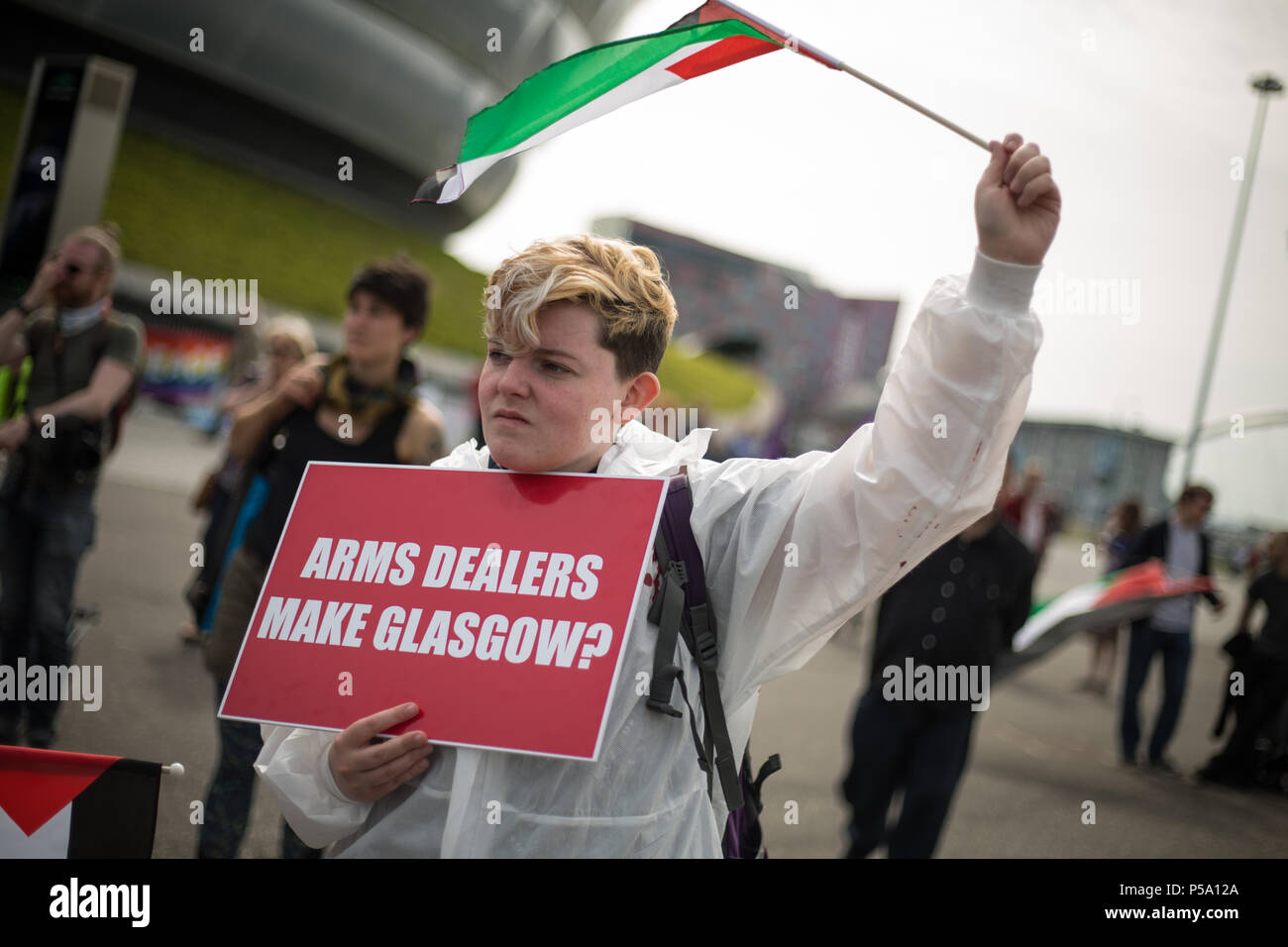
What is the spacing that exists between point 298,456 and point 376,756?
6.47ft

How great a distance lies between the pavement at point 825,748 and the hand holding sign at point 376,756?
141 cm

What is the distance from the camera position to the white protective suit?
149 centimetres

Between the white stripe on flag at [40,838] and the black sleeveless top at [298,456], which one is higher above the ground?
the black sleeveless top at [298,456]

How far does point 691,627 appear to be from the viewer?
1.68 metres

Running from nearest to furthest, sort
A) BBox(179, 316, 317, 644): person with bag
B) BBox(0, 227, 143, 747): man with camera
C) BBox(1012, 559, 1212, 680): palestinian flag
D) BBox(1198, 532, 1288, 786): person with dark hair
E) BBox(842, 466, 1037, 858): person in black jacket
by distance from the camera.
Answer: BBox(0, 227, 143, 747): man with camera, BBox(842, 466, 1037, 858): person in black jacket, BBox(179, 316, 317, 644): person with bag, BBox(1012, 559, 1212, 680): palestinian flag, BBox(1198, 532, 1288, 786): person with dark hair

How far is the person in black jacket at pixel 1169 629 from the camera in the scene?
759 centimetres

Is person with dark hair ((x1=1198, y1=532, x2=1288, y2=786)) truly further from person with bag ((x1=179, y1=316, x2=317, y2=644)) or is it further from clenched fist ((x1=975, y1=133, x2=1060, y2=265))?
clenched fist ((x1=975, y1=133, x2=1060, y2=265))

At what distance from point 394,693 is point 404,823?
20 centimetres

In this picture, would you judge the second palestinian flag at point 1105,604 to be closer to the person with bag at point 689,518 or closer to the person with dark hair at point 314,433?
the person with dark hair at point 314,433

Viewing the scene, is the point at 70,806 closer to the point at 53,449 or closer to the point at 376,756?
the point at 376,756

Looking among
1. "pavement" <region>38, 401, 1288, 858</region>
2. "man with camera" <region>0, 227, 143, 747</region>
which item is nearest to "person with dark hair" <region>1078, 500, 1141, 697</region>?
"pavement" <region>38, 401, 1288, 858</region>

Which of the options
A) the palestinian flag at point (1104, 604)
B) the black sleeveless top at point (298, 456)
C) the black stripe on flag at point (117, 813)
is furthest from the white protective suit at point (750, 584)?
the palestinian flag at point (1104, 604)

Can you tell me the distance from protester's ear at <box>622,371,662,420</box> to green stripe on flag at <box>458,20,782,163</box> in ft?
1.80
